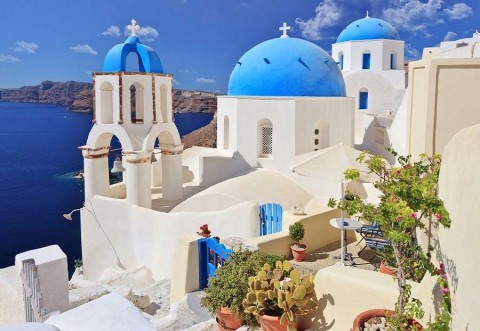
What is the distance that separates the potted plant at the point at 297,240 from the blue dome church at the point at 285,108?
5.50 metres

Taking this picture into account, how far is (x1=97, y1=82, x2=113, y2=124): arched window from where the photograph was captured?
1302 centimetres

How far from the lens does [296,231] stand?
26.9ft

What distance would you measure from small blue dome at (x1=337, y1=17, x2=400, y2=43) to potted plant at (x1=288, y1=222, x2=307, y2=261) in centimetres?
1797

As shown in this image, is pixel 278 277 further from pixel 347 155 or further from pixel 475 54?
pixel 475 54

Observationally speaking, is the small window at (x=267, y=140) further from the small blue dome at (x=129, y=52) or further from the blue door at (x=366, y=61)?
the blue door at (x=366, y=61)

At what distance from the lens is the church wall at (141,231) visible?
1058cm

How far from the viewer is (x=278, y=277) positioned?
514 cm

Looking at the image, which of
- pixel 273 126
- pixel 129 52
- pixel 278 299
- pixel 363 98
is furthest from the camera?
pixel 363 98

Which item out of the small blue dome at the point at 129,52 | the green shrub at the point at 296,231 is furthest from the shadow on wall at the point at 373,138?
the green shrub at the point at 296,231

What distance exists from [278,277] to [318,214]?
3.99 meters

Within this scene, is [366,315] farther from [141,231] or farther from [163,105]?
[163,105]

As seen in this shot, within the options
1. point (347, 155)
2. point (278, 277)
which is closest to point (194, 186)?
point (347, 155)

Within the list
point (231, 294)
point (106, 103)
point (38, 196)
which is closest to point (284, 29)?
point (106, 103)

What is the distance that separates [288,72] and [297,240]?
7264 mm
